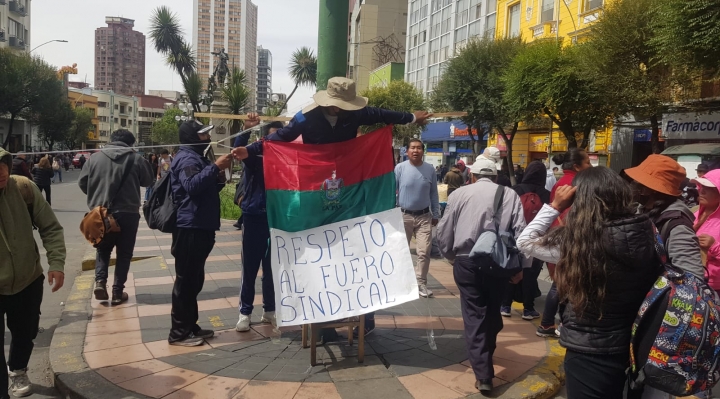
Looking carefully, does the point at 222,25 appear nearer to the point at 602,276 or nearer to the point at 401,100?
the point at 401,100

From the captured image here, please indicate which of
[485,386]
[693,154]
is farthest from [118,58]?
[485,386]

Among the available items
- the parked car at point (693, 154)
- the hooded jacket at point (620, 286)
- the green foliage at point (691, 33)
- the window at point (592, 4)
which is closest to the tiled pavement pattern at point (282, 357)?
the hooded jacket at point (620, 286)

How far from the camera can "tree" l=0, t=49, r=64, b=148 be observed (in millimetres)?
36500

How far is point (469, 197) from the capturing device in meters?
4.07

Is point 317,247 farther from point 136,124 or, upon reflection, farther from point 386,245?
point 136,124

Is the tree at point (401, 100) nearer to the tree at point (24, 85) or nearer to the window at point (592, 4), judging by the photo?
the window at point (592, 4)

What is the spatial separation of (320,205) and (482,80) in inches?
864

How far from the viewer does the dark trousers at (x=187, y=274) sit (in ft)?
14.6

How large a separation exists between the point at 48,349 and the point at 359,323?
286 cm

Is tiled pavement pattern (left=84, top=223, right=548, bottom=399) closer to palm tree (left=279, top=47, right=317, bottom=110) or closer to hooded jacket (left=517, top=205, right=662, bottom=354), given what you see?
hooded jacket (left=517, top=205, right=662, bottom=354)

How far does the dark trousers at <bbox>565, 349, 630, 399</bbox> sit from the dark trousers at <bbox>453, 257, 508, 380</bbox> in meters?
1.30

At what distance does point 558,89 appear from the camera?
18734 millimetres

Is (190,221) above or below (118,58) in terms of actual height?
below

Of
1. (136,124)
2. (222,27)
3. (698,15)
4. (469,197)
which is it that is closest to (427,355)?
(469,197)
